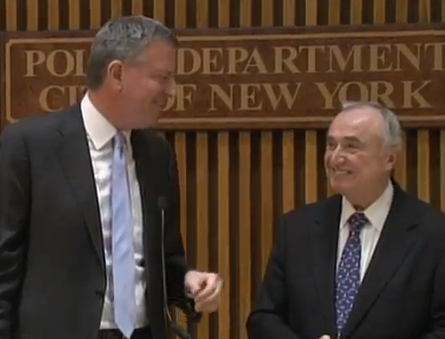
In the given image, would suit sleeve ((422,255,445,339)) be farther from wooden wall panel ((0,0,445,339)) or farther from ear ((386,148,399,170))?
wooden wall panel ((0,0,445,339))

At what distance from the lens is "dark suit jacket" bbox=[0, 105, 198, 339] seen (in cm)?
248

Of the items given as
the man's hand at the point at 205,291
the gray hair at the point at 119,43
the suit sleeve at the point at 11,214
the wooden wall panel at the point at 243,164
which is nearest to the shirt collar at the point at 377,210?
the man's hand at the point at 205,291

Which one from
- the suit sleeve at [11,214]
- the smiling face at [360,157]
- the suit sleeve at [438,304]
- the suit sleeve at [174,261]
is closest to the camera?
the suit sleeve at [11,214]

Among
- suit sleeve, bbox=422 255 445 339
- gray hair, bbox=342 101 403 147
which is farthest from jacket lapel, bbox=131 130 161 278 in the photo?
suit sleeve, bbox=422 255 445 339

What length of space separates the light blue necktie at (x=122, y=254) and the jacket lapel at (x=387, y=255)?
80 cm

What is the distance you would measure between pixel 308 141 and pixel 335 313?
1100mm

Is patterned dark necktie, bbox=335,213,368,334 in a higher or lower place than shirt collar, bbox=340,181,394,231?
lower

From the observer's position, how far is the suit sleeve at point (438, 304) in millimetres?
3021

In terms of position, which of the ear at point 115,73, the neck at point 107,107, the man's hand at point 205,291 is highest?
the ear at point 115,73

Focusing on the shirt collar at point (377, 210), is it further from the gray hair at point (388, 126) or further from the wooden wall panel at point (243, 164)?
the wooden wall panel at point (243, 164)

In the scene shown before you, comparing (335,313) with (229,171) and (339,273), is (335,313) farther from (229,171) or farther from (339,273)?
(229,171)

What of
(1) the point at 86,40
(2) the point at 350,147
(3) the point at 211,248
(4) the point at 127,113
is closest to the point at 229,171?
(3) the point at 211,248

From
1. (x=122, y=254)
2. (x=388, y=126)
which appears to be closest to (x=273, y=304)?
(x=388, y=126)

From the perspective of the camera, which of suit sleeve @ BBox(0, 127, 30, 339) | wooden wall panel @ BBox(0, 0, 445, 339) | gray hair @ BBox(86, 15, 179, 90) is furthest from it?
wooden wall panel @ BBox(0, 0, 445, 339)
